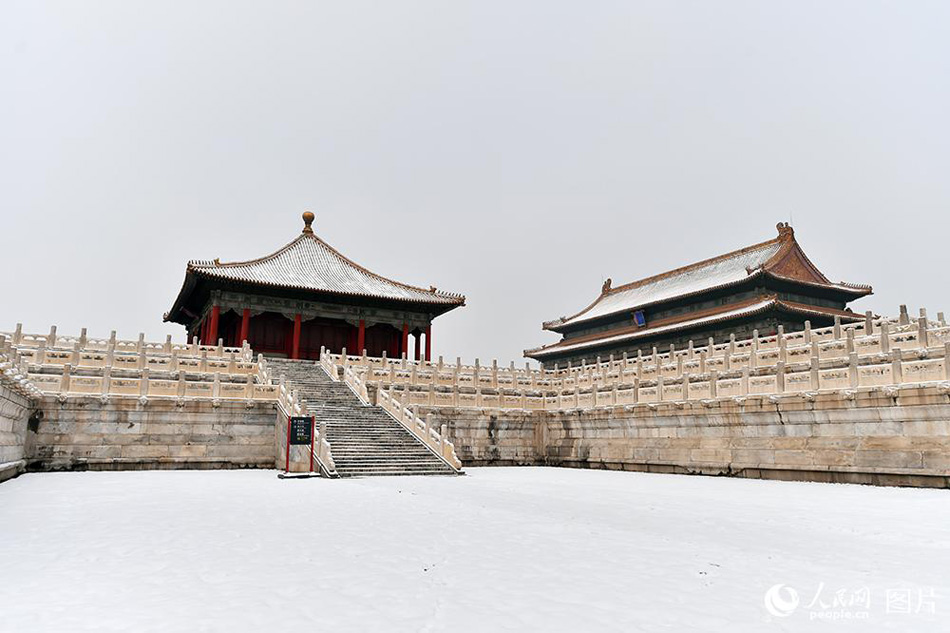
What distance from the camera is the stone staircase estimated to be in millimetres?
16000

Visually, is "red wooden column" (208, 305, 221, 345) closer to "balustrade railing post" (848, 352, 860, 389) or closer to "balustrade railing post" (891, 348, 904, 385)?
"balustrade railing post" (848, 352, 860, 389)

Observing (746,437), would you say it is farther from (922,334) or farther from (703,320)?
(703,320)

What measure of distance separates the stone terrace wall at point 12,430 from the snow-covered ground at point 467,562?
7.98ft

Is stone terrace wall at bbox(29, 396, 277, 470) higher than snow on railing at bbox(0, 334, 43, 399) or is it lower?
lower

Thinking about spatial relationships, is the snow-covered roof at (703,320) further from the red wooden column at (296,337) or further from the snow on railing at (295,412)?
the snow on railing at (295,412)

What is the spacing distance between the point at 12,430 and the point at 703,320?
30056mm

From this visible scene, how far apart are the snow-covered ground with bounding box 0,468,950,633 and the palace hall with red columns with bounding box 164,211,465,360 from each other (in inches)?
854

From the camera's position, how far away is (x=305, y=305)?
33.9m

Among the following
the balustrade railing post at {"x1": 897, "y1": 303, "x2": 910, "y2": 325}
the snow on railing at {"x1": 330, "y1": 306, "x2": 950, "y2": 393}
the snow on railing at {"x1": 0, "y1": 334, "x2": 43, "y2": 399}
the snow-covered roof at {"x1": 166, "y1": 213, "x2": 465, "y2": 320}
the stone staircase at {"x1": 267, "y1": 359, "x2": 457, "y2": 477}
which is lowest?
the stone staircase at {"x1": 267, "y1": 359, "x2": 457, "y2": 477}

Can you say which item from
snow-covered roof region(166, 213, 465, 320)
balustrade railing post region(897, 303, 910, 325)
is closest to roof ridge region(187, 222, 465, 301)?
snow-covered roof region(166, 213, 465, 320)

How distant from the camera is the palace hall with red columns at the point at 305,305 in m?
32.3

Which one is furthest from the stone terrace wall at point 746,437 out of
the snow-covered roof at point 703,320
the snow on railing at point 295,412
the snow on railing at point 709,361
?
the snow-covered roof at point 703,320

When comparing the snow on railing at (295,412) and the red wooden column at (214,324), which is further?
the red wooden column at (214,324)

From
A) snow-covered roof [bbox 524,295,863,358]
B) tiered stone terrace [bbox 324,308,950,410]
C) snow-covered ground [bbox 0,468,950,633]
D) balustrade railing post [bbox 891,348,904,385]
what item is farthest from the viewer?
snow-covered roof [bbox 524,295,863,358]
